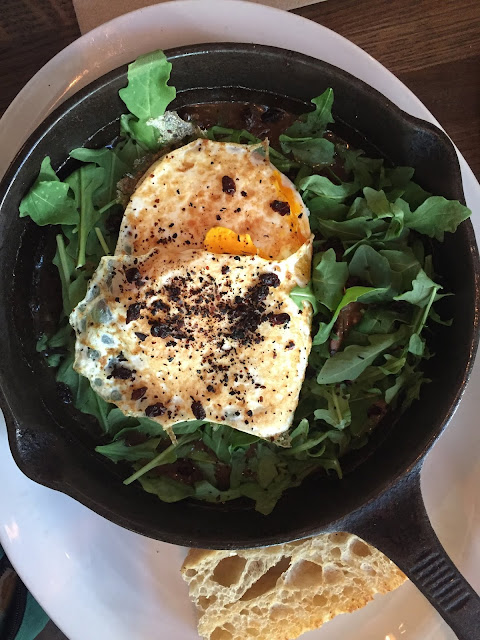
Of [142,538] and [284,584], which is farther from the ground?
[142,538]

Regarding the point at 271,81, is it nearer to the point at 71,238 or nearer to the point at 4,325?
the point at 71,238

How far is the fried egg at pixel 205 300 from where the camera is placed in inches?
74.0

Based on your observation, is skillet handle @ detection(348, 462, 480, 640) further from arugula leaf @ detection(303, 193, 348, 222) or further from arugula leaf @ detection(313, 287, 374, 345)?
arugula leaf @ detection(303, 193, 348, 222)

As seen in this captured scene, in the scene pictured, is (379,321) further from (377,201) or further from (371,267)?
(377,201)

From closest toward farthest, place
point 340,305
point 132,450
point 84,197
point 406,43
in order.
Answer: point 340,305, point 84,197, point 132,450, point 406,43

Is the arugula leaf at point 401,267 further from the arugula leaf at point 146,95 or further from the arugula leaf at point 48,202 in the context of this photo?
the arugula leaf at point 48,202

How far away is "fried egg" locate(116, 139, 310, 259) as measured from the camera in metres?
1.91

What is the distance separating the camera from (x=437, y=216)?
1.86 meters

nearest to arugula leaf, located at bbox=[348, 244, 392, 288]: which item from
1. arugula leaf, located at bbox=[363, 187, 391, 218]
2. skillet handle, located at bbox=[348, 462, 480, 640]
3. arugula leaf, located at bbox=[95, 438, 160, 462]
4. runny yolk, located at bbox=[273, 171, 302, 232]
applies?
arugula leaf, located at bbox=[363, 187, 391, 218]

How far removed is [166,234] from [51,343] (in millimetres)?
557

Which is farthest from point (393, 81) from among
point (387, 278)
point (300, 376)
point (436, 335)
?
point (300, 376)

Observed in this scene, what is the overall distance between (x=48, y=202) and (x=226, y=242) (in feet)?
1.87

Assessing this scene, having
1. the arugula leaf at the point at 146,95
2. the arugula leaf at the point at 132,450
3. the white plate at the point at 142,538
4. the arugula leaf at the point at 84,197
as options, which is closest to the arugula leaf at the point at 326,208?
the white plate at the point at 142,538

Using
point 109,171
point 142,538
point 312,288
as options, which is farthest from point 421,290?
point 142,538
